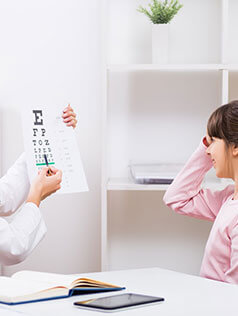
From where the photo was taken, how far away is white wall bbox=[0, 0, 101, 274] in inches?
94.0

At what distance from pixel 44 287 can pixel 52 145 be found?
0.65 meters

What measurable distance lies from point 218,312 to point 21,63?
160cm

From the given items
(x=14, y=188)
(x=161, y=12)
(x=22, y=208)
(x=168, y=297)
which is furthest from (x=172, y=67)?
(x=168, y=297)

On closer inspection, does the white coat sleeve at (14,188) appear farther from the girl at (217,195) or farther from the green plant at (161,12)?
the green plant at (161,12)

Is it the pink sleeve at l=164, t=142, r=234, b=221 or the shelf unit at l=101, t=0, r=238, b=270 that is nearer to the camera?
the pink sleeve at l=164, t=142, r=234, b=221

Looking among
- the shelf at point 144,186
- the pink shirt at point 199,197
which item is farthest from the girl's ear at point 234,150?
the shelf at point 144,186

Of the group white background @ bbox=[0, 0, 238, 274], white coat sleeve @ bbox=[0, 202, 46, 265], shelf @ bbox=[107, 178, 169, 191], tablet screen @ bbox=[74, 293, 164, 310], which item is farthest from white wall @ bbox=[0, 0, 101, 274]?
tablet screen @ bbox=[74, 293, 164, 310]

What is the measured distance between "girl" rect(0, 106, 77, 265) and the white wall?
0.52 m

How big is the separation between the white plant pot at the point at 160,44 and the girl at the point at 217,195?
41 cm

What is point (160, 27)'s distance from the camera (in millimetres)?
2160

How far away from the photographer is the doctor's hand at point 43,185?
162cm

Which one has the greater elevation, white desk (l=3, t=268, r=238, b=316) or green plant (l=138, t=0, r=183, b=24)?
green plant (l=138, t=0, r=183, b=24)

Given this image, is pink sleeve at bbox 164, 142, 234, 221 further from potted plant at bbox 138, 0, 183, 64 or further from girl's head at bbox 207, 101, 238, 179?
potted plant at bbox 138, 0, 183, 64

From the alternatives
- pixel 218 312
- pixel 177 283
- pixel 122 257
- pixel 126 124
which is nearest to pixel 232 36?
pixel 126 124
